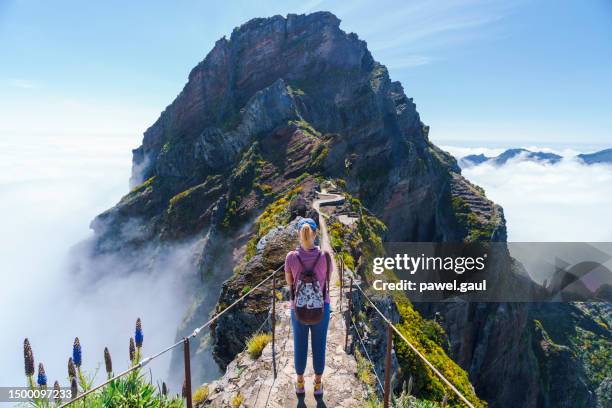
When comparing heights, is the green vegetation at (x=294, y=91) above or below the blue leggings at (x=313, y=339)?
above

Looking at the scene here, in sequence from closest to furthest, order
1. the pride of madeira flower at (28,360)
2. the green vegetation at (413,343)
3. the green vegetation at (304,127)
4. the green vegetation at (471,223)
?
1. the pride of madeira flower at (28,360)
2. the green vegetation at (413,343)
3. the green vegetation at (304,127)
4. the green vegetation at (471,223)

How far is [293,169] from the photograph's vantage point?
171 feet

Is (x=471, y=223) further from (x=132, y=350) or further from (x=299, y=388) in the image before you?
(x=132, y=350)

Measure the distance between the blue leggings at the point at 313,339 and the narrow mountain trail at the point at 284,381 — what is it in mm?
712

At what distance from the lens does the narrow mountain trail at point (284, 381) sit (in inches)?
242

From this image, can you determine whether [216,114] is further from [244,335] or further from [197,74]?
[244,335]

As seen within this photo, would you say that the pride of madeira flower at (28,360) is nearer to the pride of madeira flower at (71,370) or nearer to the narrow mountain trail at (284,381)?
the pride of madeira flower at (71,370)

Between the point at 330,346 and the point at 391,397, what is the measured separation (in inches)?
68.0

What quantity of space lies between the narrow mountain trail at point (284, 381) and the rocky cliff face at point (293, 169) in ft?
48.6

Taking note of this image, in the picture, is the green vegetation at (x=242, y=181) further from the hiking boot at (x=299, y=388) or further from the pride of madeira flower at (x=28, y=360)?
the pride of madeira flower at (x=28, y=360)

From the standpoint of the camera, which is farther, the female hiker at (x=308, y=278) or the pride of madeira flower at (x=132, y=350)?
the female hiker at (x=308, y=278)

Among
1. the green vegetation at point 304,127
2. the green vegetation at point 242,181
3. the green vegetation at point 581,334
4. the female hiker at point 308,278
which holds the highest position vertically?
the green vegetation at point 304,127

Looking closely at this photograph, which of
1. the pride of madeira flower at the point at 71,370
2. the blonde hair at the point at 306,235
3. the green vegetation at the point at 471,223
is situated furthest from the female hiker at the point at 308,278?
the green vegetation at the point at 471,223

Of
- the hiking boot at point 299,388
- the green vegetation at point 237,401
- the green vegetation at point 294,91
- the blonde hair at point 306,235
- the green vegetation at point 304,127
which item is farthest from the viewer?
the green vegetation at point 294,91
